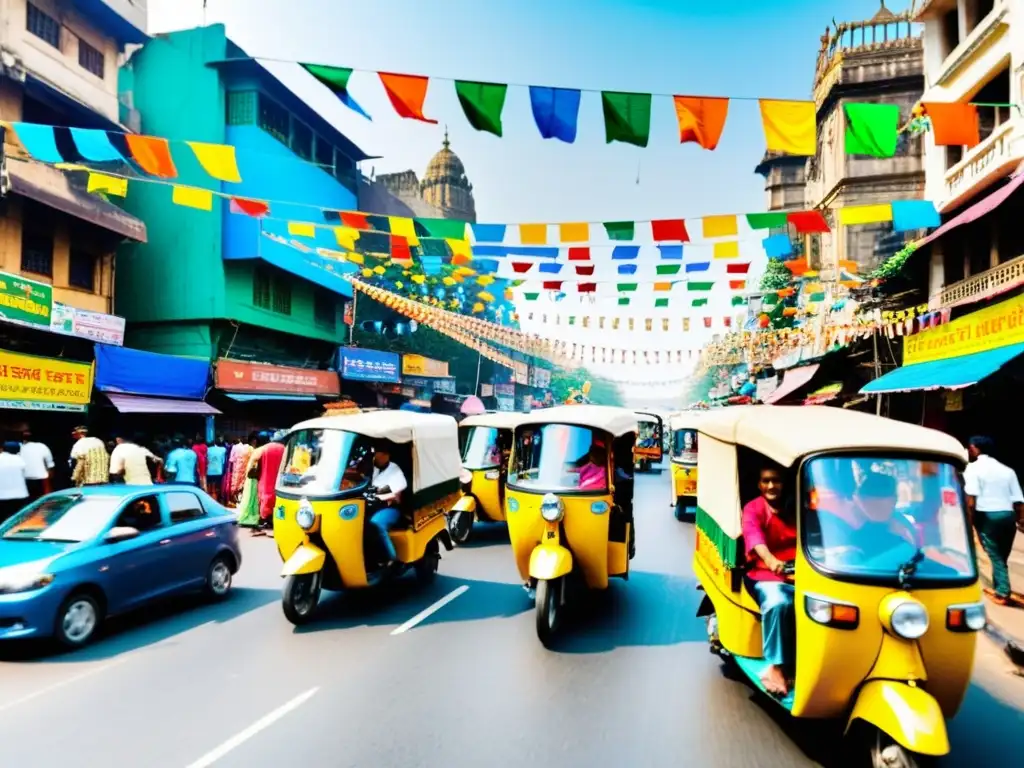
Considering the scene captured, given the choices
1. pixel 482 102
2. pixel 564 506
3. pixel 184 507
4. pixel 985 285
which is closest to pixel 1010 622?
pixel 564 506

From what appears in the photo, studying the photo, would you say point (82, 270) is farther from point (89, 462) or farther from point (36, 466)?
point (36, 466)

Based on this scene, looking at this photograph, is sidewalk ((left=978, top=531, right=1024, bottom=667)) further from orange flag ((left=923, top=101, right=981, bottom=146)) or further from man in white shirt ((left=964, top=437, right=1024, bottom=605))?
orange flag ((left=923, top=101, right=981, bottom=146))

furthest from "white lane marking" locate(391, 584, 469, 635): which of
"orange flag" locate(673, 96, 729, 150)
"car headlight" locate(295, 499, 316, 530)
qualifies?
"orange flag" locate(673, 96, 729, 150)

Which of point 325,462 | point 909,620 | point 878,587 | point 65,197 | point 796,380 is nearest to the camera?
point 909,620

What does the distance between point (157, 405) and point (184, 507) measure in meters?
11.0

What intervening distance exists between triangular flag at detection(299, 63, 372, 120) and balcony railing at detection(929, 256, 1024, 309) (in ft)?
38.5

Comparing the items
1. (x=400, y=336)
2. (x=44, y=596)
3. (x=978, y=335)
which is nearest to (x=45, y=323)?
(x=44, y=596)

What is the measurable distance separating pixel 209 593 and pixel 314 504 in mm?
2249

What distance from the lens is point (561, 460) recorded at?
754 centimetres

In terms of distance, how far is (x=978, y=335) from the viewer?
45.4ft

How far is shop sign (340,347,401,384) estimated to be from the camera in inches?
1161

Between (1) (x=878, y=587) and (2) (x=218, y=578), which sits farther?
(2) (x=218, y=578)

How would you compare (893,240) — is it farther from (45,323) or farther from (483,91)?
(45,323)

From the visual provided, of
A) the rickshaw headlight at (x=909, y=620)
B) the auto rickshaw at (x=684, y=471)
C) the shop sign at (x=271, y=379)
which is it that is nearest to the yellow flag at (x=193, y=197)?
the shop sign at (x=271, y=379)
